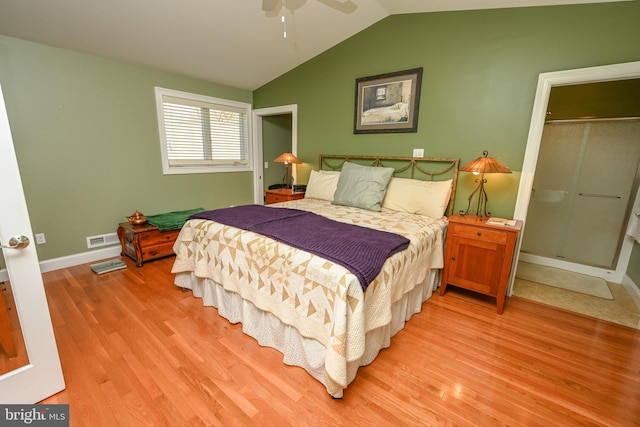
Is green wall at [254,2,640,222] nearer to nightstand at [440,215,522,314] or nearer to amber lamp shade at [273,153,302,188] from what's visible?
nightstand at [440,215,522,314]

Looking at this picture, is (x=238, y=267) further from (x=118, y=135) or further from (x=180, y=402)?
(x=118, y=135)

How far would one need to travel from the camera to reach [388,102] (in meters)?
3.12

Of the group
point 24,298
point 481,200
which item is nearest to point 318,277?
point 24,298

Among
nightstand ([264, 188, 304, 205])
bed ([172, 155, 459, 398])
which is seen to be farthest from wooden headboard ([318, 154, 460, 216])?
nightstand ([264, 188, 304, 205])

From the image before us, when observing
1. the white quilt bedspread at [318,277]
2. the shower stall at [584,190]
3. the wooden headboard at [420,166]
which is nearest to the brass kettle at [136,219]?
the white quilt bedspread at [318,277]

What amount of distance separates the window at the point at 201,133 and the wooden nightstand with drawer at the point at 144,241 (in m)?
0.92

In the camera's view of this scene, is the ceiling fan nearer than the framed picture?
Yes

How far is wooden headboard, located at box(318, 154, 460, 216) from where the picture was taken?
281 centimetres

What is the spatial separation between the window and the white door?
2.51 meters

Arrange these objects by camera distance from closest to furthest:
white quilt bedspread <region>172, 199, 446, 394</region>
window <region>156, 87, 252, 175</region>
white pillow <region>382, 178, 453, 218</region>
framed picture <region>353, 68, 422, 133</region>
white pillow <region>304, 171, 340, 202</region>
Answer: white quilt bedspread <region>172, 199, 446, 394</region> → white pillow <region>382, 178, 453, 218</region> → framed picture <region>353, 68, 422, 133</region> → white pillow <region>304, 171, 340, 202</region> → window <region>156, 87, 252, 175</region>

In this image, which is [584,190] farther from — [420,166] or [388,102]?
[388,102]

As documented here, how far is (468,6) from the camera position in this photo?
8.16 ft

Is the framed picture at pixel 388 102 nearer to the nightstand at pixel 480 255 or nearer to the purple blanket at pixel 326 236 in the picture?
the nightstand at pixel 480 255

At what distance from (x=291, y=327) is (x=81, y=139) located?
10.2ft
